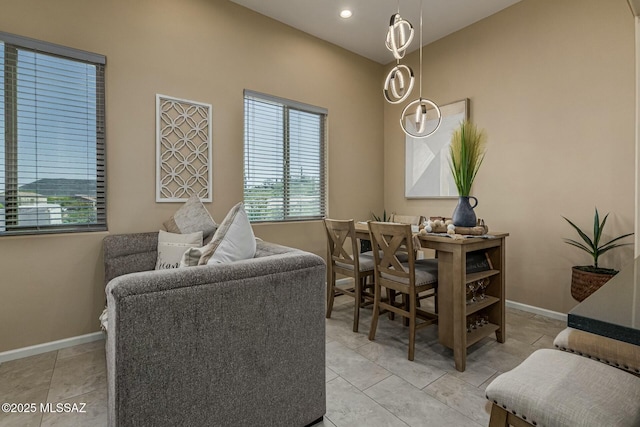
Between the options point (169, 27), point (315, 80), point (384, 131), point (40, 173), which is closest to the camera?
point (40, 173)

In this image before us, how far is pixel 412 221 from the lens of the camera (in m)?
3.16

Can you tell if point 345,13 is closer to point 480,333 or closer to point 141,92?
point 141,92

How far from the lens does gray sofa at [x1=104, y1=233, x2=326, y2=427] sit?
959 mm

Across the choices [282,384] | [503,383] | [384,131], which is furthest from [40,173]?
[384,131]

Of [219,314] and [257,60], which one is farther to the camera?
[257,60]

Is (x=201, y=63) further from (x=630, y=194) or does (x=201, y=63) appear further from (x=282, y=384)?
(x=630, y=194)

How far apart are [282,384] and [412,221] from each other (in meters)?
2.27

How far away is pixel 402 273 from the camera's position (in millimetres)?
2150

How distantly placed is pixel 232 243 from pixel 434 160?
9.72ft

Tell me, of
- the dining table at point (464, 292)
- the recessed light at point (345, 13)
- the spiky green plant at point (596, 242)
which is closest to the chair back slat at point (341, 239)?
the dining table at point (464, 292)

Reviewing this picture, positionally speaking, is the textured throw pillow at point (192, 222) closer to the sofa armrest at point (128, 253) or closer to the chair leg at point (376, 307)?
the sofa armrest at point (128, 253)

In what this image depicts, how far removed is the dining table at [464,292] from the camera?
195cm

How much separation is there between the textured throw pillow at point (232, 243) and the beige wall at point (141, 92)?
137 centimetres

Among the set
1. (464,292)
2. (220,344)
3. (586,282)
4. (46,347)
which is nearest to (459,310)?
(464,292)
